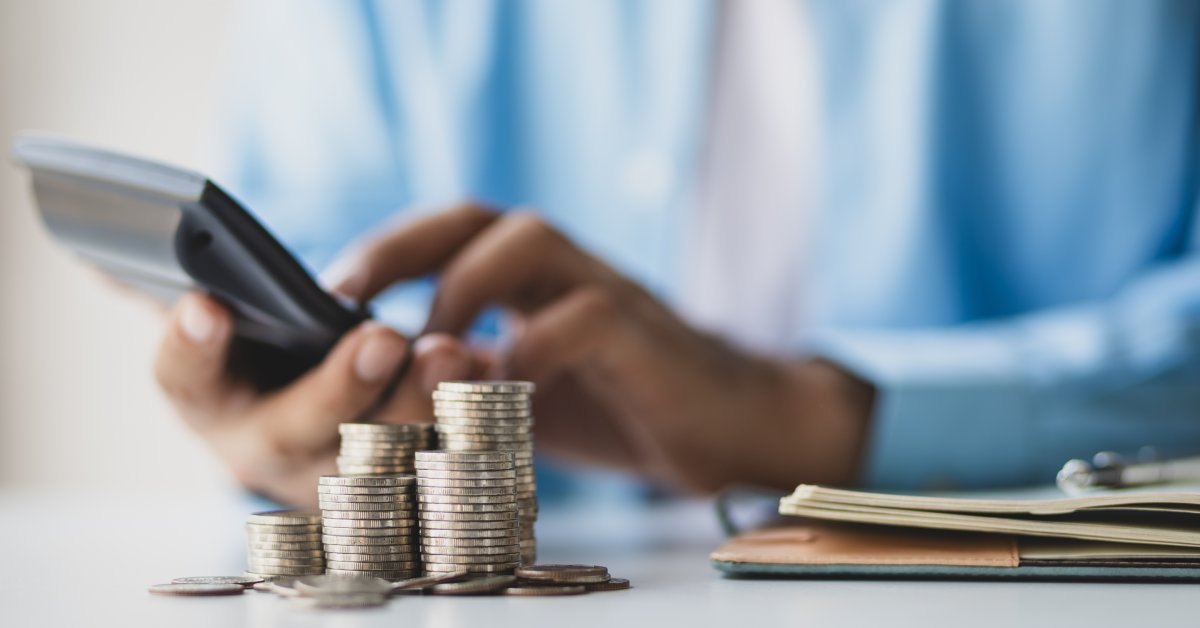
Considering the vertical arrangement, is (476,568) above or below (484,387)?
below

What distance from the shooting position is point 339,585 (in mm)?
634

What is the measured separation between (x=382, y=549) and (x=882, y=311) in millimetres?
1344

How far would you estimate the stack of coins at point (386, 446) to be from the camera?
0.81 meters

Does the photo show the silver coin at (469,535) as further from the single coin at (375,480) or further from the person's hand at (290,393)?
the person's hand at (290,393)

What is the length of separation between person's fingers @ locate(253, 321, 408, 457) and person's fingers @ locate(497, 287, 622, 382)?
0.19 metres

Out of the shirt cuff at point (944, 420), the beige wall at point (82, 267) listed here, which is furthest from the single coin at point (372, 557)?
the beige wall at point (82, 267)

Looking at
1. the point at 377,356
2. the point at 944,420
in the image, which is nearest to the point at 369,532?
the point at 377,356

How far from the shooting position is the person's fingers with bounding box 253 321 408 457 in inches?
37.6

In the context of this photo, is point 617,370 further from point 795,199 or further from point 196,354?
point 795,199

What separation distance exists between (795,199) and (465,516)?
4.98ft

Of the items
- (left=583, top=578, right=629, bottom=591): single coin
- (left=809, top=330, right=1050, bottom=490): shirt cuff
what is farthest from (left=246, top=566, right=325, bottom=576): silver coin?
(left=809, top=330, right=1050, bottom=490): shirt cuff

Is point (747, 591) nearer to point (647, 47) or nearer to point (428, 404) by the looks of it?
point (428, 404)

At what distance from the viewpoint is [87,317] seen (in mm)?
3082

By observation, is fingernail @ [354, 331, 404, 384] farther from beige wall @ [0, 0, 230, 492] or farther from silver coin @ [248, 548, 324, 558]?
beige wall @ [0, 0, 230, 492]
